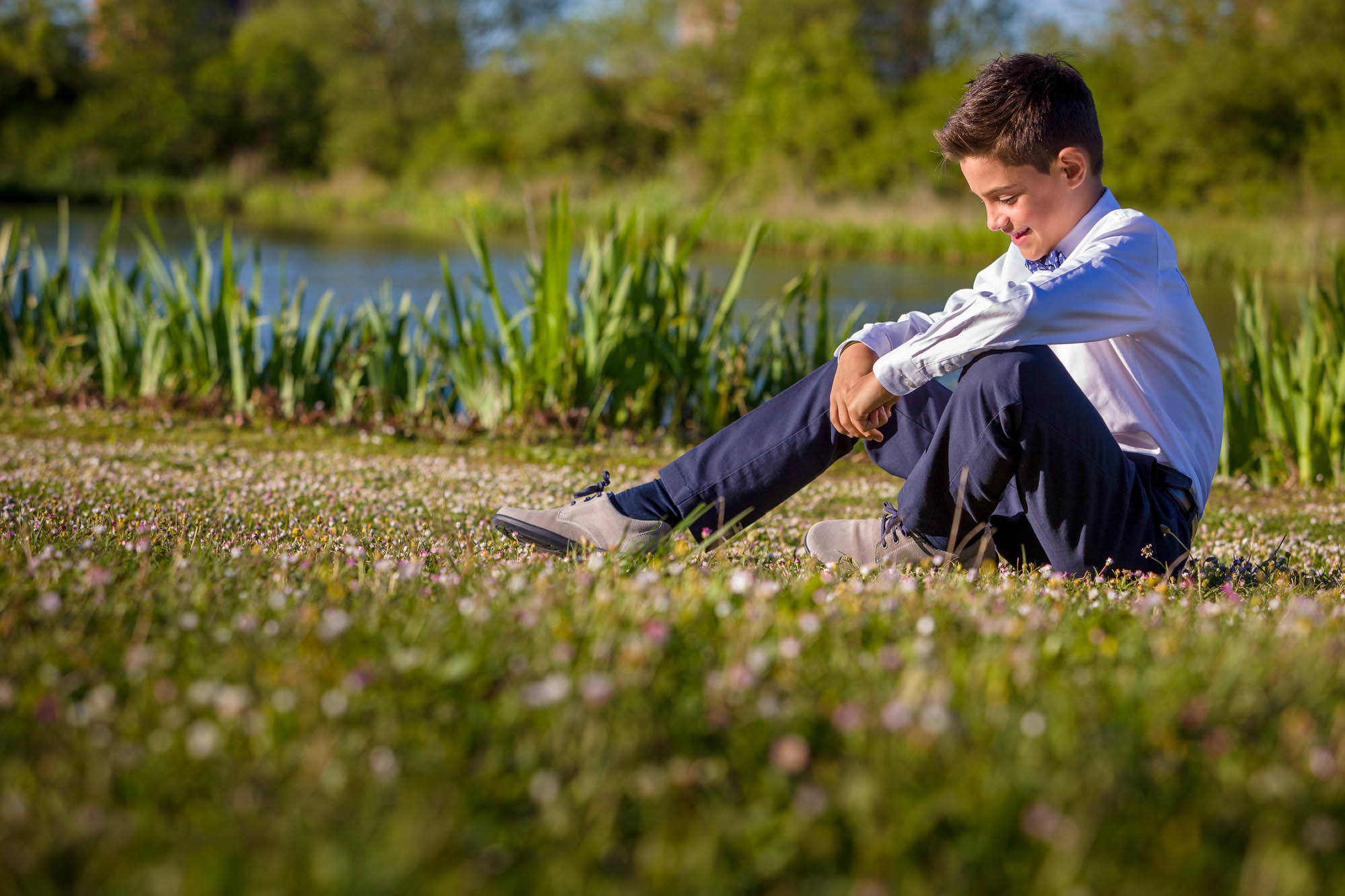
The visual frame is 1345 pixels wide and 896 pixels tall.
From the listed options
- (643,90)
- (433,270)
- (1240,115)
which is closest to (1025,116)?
(433,270)

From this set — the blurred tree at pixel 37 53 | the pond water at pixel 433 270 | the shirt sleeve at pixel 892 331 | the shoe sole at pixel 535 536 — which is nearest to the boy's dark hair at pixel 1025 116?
the shirt sleeve at pixel 892 331

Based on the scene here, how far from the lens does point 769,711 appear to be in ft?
4.57

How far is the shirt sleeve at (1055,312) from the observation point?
240 centimetres

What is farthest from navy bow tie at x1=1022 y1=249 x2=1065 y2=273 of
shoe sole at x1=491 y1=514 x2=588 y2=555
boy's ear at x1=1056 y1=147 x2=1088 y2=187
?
shoe sole at x1=491 y1=514 x2=588 y2=555

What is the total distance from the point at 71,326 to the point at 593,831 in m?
6.58

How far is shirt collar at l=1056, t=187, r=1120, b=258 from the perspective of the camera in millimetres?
2809

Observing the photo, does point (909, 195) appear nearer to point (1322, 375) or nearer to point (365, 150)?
point (1322, 375)

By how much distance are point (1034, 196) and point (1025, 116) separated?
0.20 m

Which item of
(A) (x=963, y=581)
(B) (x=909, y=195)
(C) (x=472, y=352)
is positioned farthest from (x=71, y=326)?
(B) (x=909, y=195)

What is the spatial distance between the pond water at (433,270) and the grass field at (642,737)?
7.56 metres

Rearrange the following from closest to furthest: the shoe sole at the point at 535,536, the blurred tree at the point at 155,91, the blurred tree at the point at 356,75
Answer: the shoe sole at the point at 535,536 → the blurred tree at the point at 155,91 → the blurred tree at the point at 356,75

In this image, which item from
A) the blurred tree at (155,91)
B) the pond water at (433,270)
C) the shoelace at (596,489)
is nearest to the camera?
the shoelace at (596,489)

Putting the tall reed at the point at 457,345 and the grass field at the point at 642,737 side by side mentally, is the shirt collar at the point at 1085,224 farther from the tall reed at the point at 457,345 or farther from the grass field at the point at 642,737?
the tall reed at the point at 457,345

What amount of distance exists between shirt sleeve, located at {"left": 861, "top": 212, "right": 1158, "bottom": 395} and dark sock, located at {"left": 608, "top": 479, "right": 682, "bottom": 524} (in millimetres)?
642
